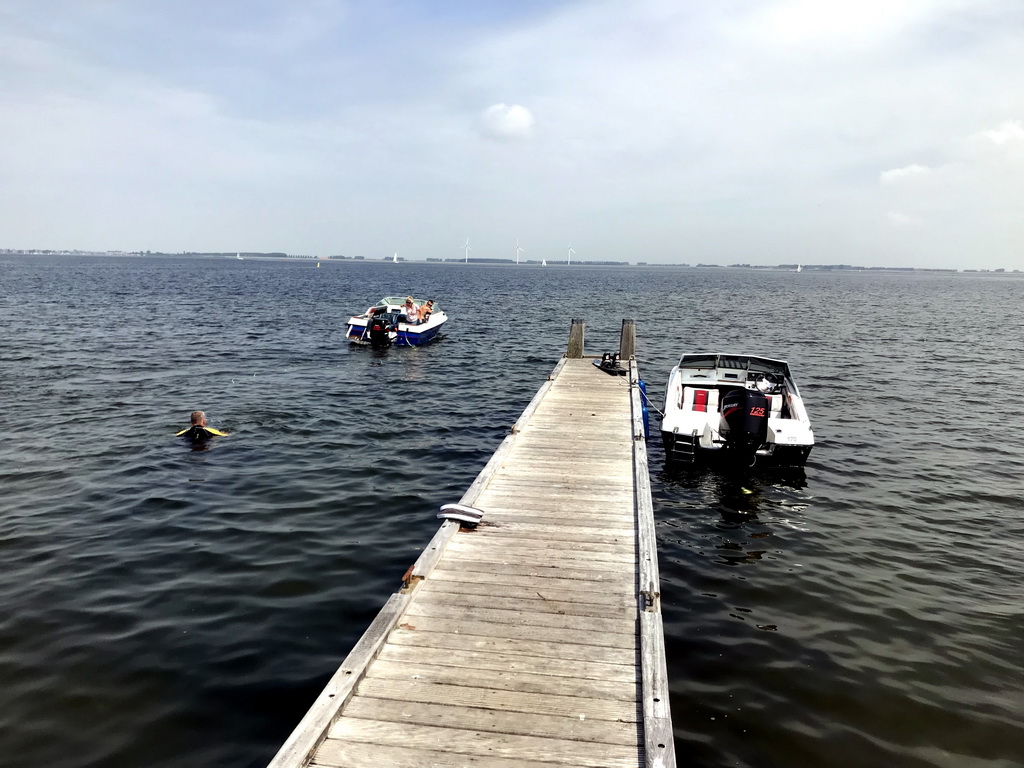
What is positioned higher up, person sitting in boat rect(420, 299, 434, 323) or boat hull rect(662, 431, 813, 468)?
person sitting in boat rect(420, 299, 434, 323)

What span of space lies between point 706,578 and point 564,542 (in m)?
2.65

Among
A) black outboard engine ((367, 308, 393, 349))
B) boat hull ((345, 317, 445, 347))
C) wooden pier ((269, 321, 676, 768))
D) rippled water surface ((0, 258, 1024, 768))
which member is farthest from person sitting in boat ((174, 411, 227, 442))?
boat hull ((345, 317, 445, 347))

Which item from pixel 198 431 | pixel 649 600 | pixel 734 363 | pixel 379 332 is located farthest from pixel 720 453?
pixel 379 332

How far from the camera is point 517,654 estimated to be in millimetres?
5488

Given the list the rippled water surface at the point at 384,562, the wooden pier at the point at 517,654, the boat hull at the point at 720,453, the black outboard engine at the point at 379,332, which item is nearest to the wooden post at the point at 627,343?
the rippled water surface at the point at 384,562

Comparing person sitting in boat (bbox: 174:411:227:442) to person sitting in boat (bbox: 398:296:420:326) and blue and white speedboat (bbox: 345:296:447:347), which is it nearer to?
blue and white speedboat (bbox: 345:296:447:347)

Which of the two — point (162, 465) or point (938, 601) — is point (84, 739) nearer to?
point (162, 465)

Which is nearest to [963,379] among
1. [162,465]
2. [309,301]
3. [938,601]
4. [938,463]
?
[938,463]

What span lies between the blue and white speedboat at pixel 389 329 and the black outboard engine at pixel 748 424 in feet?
61.4

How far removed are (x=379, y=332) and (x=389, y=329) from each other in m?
0.64

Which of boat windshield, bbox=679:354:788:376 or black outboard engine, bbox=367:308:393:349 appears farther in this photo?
black outboard engine, bbox=367:308:393:349

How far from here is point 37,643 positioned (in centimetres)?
707

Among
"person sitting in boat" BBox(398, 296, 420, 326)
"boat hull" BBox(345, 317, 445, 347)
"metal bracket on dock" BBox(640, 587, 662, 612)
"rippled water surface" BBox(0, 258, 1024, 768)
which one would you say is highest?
"person sitting in boat" BBox(398, 296, 420, 326)

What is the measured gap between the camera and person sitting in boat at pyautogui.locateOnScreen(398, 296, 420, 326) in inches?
1160
